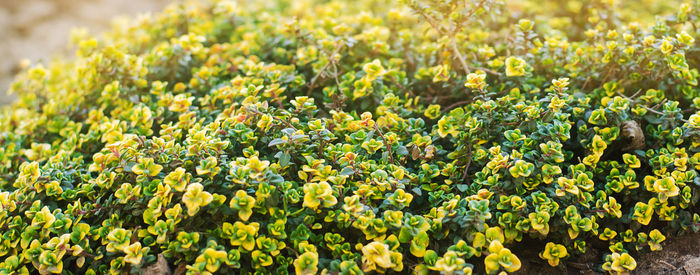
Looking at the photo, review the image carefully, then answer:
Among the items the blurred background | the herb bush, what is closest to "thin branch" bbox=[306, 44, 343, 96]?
the herb bush

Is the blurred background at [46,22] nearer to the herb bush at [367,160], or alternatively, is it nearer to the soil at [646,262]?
the herb bush at [367,160]

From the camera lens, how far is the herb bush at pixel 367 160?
1824mm

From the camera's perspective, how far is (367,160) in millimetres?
2092

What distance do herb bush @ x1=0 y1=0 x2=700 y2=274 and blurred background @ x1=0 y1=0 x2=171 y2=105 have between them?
10.2 feet

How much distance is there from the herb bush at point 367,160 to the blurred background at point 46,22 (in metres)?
3.11

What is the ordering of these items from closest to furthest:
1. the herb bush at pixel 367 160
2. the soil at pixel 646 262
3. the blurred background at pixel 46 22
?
1. the herb bush at pixel 367 160
2. the soil at pixel 646 262
3. the blurred background at pixel 46 22

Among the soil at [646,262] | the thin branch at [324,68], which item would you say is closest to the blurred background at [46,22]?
the thin branch at [324,68]

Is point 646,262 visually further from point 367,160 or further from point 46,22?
point 46,22

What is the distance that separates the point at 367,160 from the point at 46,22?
5.44 meters

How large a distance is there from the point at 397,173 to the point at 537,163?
0.59 metres

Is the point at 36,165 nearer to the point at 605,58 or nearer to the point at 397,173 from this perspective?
the point at 397,173

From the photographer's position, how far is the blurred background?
536 cm

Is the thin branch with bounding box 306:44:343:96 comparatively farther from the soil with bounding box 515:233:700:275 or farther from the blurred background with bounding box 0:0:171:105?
the blurred background with bounding box 0:0:171:105

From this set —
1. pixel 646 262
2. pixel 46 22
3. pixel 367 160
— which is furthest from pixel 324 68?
pixel 46 22
